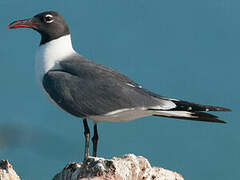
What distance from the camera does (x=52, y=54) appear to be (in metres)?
6.83

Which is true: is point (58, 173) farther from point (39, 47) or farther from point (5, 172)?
point (39, 47)

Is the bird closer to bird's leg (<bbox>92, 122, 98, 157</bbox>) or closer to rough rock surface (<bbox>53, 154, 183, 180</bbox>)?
bird's leg (<bbox>92, 122, 98, 157</bbox>)

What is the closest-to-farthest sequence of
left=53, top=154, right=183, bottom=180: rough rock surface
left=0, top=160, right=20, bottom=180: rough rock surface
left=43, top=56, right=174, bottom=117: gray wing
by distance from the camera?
left=53, top=154, right=183, bottom=180: rough rock surface, left=0, top=160, right=20, bottom=180: rough rock surface, left=43, top=56, right=174, bottom=117: gray wing

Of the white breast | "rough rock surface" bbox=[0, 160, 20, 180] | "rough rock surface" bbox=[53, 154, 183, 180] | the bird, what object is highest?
the white breast

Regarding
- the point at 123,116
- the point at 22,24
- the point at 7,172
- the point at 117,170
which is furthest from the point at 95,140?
the point at 117,170

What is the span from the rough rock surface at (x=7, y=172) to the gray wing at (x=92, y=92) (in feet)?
3.88

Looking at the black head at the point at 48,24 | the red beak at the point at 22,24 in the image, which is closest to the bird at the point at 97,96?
the black head at the point at 48,24

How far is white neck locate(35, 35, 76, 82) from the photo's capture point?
6.69 m

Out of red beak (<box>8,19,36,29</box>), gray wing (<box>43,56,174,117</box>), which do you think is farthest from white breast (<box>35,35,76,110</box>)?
red beak (<box>8,19,36,29</box>)

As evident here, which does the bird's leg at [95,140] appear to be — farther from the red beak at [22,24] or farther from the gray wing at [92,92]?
the red beak at [22,24]

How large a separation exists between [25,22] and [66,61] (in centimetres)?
93

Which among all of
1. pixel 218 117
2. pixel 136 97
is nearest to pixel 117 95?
pixel 136 97

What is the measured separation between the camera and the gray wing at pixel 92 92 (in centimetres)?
624

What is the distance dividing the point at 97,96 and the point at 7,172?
5.21ft
